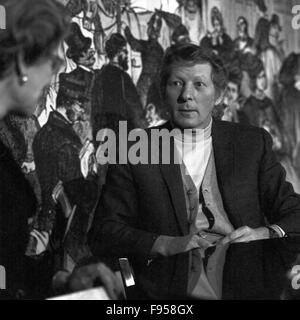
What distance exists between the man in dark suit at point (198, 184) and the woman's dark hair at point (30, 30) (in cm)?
100

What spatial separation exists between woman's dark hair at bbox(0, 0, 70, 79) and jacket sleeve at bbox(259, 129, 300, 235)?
53.4 inches

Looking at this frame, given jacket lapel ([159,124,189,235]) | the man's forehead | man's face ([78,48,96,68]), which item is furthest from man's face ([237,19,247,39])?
jacket lapel ([159,124,189,235])

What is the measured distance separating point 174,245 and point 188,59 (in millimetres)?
745

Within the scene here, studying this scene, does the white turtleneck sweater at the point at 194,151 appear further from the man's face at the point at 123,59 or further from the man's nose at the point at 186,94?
the man's face at the point at 123,59

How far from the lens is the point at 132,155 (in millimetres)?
2539

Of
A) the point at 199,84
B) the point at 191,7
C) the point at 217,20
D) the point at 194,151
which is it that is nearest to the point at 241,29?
the point at 217,20

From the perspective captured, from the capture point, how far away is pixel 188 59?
2.45 meters

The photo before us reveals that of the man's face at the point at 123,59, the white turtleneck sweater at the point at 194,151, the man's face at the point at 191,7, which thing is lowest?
the white turtleneck sweater at the point at 194,151

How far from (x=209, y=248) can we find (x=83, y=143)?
950mm

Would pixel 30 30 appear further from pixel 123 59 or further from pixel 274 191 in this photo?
pixel 123 59

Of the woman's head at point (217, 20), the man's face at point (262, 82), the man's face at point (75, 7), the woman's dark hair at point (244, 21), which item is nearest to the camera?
the man's face at point (75, 7)

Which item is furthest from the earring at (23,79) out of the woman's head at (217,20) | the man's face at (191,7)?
the woman's head at (217,20)

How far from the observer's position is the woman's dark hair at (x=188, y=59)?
2.45m

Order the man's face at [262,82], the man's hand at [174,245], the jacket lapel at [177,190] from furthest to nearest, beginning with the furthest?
1. the man's face at [262,82]
2. the jacket lapel at [177,190]
3. the man's hand at [174,245]
